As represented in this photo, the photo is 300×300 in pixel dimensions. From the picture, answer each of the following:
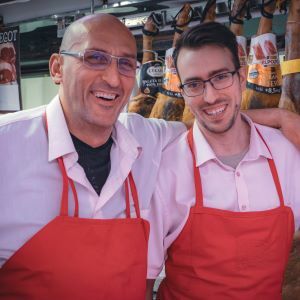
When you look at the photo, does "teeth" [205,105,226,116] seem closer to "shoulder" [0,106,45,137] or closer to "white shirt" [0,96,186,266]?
"white shirt" [0,96,186,266]

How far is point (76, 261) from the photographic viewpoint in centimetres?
114

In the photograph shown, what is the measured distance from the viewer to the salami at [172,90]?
1.61m

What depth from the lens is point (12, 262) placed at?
1.09 m

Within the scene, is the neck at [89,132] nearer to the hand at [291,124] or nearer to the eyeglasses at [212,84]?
the eyeglasses at [212,84]

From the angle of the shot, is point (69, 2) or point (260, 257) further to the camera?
point (69, 2)

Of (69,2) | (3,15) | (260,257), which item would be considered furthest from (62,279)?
(3,15)

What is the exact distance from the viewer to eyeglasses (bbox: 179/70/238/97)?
1.31 metres

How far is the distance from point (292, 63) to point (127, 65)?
0.55 m

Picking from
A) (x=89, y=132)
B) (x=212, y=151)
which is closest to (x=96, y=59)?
(x=89, y=132)

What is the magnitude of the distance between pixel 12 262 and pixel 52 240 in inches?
4.6

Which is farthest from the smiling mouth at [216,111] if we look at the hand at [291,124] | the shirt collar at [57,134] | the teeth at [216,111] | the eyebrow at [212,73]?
the shirt collar at [57,134]

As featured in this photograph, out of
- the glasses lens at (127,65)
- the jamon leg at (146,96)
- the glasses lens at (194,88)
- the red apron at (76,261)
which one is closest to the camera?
the red apron at (76,261)

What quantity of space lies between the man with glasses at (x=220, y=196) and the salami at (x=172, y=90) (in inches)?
8.4

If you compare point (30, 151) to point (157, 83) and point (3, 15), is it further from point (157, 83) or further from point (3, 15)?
point (3, 15)
